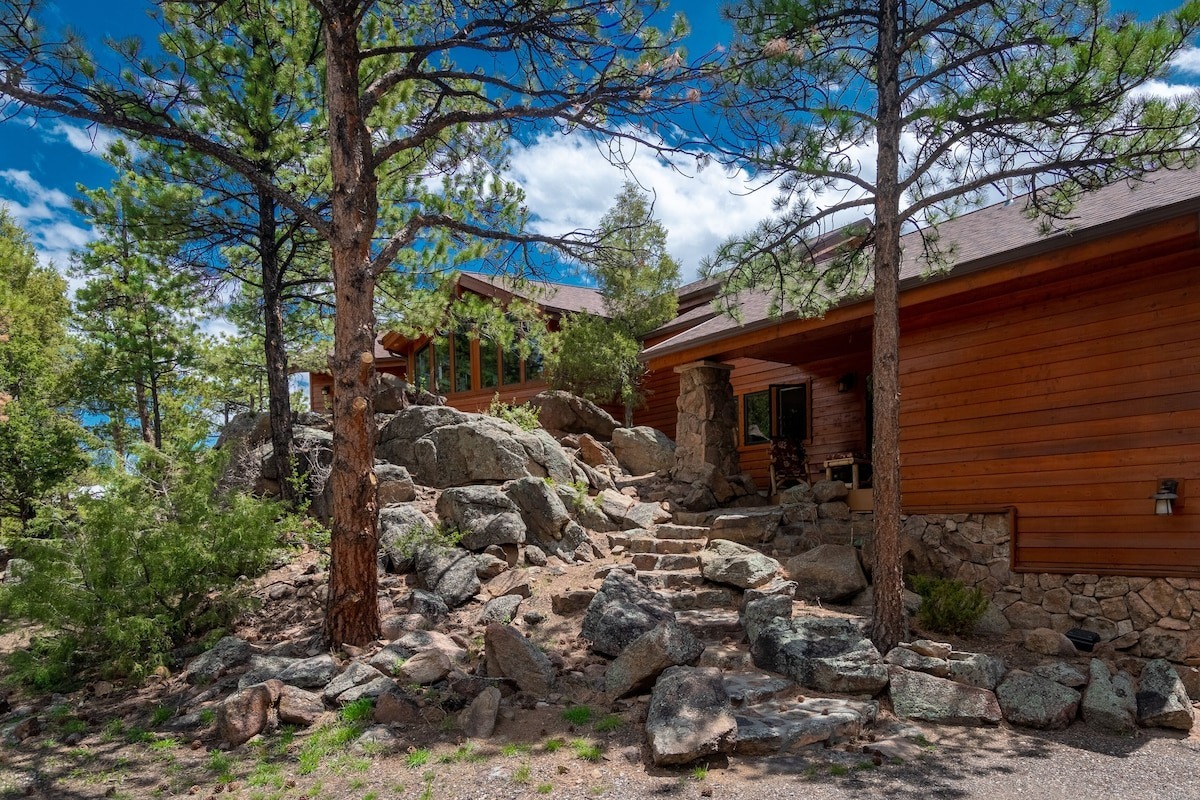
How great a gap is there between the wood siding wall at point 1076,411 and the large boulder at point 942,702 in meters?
2.94

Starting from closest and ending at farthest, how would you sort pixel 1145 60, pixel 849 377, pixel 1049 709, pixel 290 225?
pixel 1049 709 < pixel 1145 60 < pixel 290 225 < pixel 849 377

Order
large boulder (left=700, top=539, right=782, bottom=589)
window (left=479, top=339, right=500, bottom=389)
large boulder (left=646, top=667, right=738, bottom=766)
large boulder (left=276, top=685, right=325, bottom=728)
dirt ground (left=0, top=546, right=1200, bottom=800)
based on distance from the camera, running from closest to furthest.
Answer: dirt ground (left=0, top=546, right=1200, bottom=800) → large boulder (left=646, top=667, right=738, bottom=766) → large boulder (left=276, top=685, right=325, bottom=728) → large boulder (left=700, top=539, right=782, bottom=589) → window (left=479, top=339, right=500, bottom=389)

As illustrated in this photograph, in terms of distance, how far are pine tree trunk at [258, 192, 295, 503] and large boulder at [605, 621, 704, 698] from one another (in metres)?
5.64

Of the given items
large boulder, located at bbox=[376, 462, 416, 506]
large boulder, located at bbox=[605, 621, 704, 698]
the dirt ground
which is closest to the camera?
the dirt ground

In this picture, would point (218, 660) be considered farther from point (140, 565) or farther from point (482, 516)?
point (482, 516)

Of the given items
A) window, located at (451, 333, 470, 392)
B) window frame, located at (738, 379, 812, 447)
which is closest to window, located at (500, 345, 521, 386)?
window, located at (451, 333, 470, 392)

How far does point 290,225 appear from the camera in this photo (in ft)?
32.0

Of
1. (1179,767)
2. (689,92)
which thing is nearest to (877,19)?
(689,92)

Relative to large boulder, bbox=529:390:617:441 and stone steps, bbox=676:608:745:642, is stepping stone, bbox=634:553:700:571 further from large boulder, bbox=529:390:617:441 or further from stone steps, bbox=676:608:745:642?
large boulder, bbox=529:390:617:441

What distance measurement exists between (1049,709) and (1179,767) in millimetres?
770

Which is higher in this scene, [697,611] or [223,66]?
[223,66]

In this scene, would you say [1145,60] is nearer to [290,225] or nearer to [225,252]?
[290,225]

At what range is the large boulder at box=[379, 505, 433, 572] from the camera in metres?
7.84

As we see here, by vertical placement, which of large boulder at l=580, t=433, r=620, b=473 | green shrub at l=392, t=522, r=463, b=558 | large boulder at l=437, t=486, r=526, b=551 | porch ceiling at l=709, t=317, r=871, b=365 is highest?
porch ceiling at l=709, t=317, r=871, b=365
